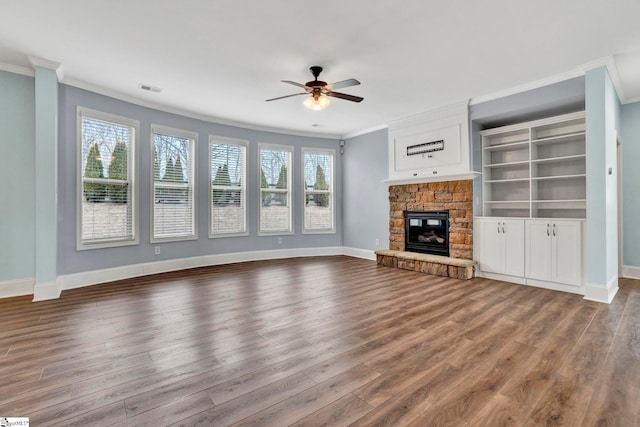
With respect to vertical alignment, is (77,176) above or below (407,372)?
above

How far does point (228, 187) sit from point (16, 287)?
346cm

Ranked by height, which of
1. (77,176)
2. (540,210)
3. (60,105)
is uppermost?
(60,105)

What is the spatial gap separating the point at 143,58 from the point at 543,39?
4.48 meters

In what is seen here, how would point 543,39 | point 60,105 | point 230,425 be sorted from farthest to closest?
point 60,105
point 543,39
point 230,425

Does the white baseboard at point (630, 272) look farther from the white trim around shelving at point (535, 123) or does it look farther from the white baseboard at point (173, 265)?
the white baseboard at point (173, 265)

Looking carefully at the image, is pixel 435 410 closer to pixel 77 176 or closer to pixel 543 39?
pixel 543 39

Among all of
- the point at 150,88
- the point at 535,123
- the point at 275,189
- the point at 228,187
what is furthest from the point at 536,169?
the point at 150,88

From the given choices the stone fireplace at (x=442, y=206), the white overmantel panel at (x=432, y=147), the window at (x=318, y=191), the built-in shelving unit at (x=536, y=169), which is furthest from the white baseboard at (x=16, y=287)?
the built-in shelving unit at (x=536, y=169)

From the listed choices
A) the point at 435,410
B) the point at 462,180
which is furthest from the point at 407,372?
the point at 462,180

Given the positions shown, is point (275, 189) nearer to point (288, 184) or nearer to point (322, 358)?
point (288, 184)

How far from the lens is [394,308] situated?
3438 millimetres

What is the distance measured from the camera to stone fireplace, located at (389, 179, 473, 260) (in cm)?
510

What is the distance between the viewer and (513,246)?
459 centimetres

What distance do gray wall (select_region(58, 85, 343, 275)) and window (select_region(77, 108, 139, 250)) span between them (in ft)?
0.32
